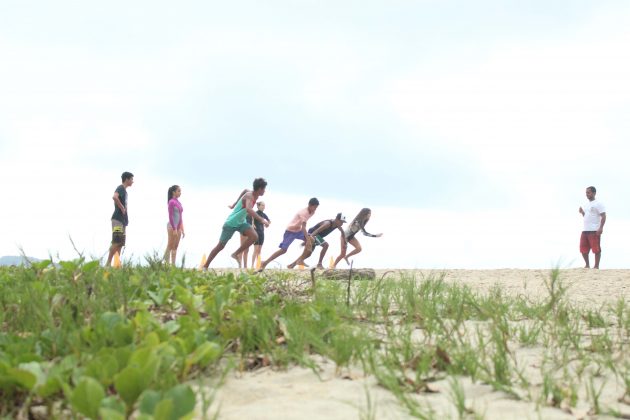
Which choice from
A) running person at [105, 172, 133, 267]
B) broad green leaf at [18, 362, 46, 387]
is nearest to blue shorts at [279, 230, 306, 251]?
running person at [105, 172, 133, 267]

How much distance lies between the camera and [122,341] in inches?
109

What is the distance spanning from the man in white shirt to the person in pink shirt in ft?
21.0

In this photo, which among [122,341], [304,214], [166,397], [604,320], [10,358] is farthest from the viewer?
[304,214]

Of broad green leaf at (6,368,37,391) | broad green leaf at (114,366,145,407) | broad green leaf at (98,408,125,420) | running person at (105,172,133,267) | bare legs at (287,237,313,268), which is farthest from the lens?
bare legs at (287,237,313,268)

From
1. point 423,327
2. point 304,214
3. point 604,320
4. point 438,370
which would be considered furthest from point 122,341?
point 304,214

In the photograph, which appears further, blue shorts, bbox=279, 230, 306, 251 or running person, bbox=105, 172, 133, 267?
blue shorts, bbox=279, 230, 306, 251

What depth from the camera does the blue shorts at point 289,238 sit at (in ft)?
46.3

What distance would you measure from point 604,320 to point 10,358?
12.0 ft

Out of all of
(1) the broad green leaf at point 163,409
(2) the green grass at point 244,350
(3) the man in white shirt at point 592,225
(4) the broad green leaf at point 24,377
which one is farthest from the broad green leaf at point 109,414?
(3) the man in white shirt at point 592,225

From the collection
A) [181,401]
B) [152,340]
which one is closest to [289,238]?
[152,340]

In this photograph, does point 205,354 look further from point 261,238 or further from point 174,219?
point 261,238

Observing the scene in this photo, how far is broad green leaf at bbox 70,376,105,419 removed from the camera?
197 centimetres

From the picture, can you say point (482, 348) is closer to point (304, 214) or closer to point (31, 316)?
point (31, 316)

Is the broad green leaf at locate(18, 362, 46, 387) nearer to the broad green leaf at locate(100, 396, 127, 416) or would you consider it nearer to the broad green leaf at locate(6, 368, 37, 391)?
the broad green leaf at locate(6, 368, 37, 391)
